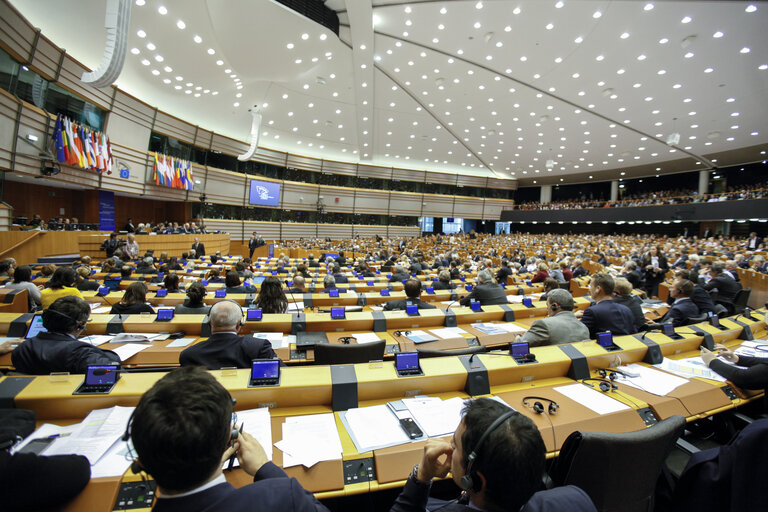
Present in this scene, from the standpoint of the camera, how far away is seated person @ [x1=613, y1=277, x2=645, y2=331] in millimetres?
3787

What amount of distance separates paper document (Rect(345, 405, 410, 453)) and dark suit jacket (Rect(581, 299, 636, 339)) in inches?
99.9

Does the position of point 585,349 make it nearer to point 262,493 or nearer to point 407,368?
point 407,368

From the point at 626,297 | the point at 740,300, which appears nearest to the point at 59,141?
the point at 626,297

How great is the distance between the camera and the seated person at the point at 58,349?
79.9 inches

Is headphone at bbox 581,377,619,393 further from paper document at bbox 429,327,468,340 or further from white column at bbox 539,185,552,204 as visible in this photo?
white column at bbox 539,185,552,204

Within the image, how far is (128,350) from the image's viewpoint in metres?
2.83

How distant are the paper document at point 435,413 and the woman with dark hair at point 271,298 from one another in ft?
7.80

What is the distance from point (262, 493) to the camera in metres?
0.93

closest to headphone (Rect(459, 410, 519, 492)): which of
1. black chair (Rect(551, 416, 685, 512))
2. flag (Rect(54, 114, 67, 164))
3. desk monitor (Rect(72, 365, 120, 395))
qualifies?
black chair (Rect(551, 416, 685, 512))

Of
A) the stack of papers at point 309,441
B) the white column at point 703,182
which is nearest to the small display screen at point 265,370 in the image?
the stack of papers at point 309,441

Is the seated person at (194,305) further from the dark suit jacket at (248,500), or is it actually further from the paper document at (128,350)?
the dark suit jacket at (248,500)

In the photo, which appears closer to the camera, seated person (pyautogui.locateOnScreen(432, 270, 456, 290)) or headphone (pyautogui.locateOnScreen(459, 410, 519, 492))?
headphone (pyautogui.locateOnScreen(459, 410, 519, 492))

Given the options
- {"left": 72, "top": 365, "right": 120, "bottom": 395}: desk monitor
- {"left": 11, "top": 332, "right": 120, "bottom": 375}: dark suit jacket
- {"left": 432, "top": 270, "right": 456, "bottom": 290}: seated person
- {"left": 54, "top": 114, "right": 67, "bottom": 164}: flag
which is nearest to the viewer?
{"left": 72, "top": 365, "right": 120, "bottom": 395}: desk monitor

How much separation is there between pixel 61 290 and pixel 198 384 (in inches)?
178
